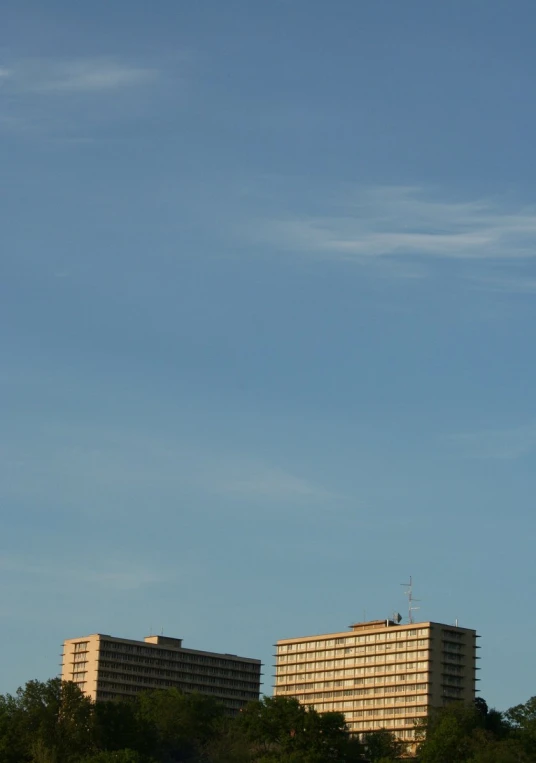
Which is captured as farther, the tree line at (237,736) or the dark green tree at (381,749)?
the dark green tree at (381,749)

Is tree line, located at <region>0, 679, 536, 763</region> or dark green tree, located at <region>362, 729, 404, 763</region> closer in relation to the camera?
tree line, located at <region>0, 679, 536, 763</region>

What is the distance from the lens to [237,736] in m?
179

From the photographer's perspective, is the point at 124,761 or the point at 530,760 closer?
the point at 124,761

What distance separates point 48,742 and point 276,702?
3378 cm

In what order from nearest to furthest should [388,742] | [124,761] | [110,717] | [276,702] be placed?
[124,761]
[110,717]
[276,702]
[388,742]

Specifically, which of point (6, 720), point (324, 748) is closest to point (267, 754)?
point (324, 748)

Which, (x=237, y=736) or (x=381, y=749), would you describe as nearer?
(x=237, y=736)

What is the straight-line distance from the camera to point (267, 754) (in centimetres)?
16975

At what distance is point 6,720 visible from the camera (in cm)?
16675

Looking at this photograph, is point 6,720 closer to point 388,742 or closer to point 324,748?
point 324,748

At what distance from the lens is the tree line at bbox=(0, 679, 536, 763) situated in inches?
6275

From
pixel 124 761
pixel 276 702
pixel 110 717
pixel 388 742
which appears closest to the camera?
pixel 124 761

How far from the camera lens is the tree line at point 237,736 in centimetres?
15938

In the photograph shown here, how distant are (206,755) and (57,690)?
27291mm
